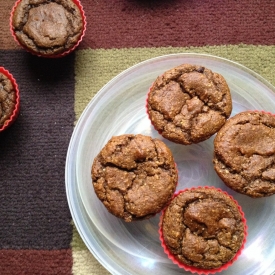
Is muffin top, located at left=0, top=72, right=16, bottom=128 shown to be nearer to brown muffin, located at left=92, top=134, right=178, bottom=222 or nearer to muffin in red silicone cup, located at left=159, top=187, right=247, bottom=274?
brown muffin, located at left=92, top=134, right=178, bottom=222

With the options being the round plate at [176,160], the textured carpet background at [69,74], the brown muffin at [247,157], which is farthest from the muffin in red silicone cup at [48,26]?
the brown muffin at [247,157]

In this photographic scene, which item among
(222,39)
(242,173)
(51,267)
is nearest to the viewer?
(242,173)

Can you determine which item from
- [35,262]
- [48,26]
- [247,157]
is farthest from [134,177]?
[48,26]

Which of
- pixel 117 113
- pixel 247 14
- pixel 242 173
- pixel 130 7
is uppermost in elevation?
pixel 247 14

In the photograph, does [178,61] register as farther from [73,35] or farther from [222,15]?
[73,35]

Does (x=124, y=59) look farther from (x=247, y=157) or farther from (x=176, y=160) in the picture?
(x=247, y=157)

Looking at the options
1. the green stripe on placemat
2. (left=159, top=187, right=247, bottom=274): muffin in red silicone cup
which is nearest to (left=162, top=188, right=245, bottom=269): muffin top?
(left=159, top=187, right=247, bottom=274): muffin in red silicone cup

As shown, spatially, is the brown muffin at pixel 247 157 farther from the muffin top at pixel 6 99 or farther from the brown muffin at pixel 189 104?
the muffin top at pixel 6 99

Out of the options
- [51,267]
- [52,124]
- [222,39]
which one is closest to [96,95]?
[52,124]
